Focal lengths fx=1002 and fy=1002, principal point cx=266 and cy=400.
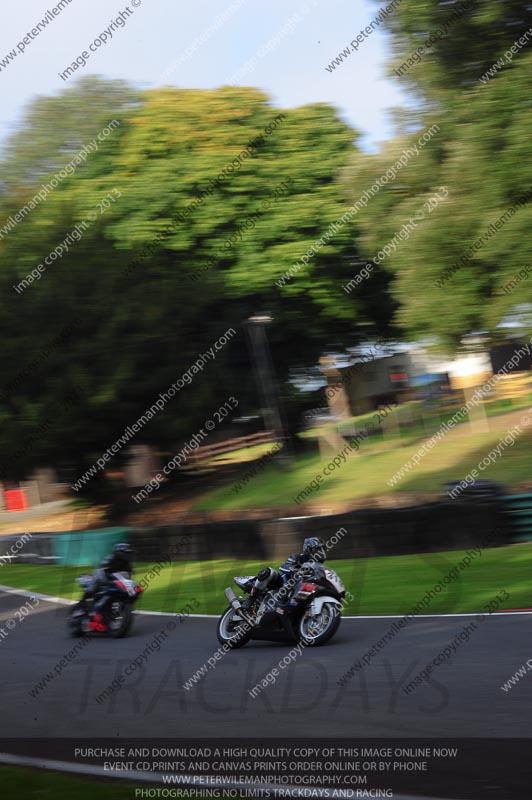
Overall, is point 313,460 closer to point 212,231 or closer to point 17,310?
point 212,231

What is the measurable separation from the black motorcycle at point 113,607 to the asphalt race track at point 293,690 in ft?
2.28

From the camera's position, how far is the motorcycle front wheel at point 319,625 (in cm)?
1066

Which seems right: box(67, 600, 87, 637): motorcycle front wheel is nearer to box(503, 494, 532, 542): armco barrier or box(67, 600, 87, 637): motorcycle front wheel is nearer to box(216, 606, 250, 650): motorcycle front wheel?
box(216, 606, 250, 650): motorcycle front wheel

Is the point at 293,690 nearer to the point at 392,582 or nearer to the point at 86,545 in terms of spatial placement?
the point at 392,582

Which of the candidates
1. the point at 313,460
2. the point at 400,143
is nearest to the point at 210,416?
the point at 313,460

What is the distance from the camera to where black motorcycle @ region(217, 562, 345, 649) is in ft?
35.0

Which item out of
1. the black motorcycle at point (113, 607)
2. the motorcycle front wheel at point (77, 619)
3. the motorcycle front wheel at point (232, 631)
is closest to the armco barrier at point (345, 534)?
the black motorcycle at point (113, 607)

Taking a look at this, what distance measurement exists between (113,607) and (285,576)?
128 inches

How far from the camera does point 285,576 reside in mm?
11156

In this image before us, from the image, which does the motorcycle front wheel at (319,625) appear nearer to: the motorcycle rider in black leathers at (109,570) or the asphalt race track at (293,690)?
the asphalt race track at (293,690)

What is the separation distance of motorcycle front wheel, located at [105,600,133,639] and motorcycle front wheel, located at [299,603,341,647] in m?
3.18

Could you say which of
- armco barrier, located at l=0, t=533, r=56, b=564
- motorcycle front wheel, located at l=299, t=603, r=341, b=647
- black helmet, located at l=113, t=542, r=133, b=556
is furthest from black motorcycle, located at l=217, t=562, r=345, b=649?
armco barrier, located at l=0, t=533, r=56, b=564

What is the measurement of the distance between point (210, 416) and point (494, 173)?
15943 mm

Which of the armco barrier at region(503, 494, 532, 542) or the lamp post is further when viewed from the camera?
the lamp post
